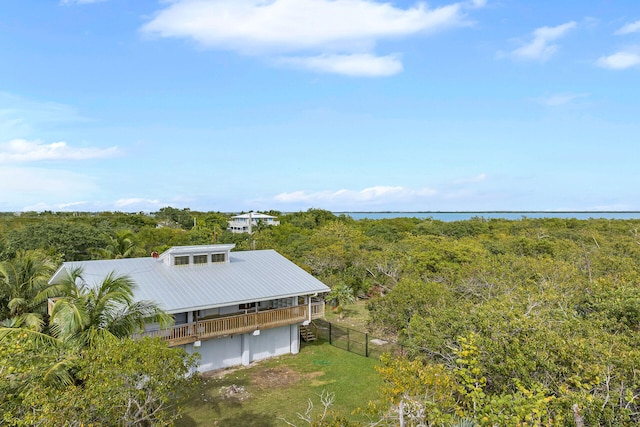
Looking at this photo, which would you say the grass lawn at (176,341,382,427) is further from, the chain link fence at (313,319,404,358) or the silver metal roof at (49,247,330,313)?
the silver metal roof at (49,247,330,313)

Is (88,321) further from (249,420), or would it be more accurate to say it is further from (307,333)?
(307,333)

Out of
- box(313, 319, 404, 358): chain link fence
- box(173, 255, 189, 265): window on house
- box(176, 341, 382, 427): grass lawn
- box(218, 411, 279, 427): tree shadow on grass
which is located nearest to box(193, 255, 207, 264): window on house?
box(173, 255, 189, 265): window on house

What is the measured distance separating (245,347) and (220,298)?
314 centimetres

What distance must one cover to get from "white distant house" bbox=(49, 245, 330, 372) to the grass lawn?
1056 millimetres

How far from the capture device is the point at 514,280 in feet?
78.0

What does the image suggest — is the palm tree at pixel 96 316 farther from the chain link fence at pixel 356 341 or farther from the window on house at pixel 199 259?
the chain link fence at pixel 356 341

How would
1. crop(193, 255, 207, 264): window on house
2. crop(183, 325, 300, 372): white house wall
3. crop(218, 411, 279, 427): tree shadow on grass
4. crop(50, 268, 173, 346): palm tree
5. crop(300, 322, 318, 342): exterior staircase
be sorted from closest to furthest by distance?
1. crop(50, 268, 173, 346): palm tree
2. crop(218, 411, 279, 427): tree shadow on grass
3. crop(183, 325, 300, 372): white house wall
4. crop(193, 255, 207, 264): window on house
5. crop(300, 322, 318, 342): exterior staircase

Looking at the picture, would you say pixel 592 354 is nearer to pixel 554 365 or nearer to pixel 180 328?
pixel 554 365

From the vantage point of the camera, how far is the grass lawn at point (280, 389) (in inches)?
565

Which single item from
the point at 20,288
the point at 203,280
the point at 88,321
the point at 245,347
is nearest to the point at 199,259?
the point at 203,280

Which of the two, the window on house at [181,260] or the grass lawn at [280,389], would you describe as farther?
the window on house at [181,260]

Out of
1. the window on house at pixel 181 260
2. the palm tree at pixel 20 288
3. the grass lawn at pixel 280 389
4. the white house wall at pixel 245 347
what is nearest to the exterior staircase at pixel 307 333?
the white house wall at pixel 245 347

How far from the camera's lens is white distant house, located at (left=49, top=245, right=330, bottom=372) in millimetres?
17306

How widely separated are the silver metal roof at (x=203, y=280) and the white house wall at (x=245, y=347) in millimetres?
2232
